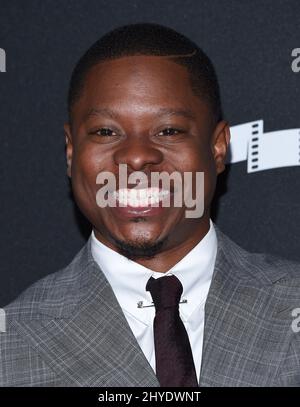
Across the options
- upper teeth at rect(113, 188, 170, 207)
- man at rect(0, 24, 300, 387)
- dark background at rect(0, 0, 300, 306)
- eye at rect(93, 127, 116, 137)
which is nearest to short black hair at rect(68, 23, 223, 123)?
man at rect(0, 24, 300, 387)

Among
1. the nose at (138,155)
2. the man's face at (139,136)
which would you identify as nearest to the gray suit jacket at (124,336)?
the man's face at (139,136)

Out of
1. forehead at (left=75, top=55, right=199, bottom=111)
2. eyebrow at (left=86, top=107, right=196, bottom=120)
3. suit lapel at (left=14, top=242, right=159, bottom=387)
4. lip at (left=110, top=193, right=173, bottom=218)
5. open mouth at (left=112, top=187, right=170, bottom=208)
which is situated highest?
forehead at (left=75, top=55, right=199, bottom=111)

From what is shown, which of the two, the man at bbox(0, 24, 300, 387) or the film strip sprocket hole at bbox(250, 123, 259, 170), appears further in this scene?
the film strip sprocket hole at bbox(250, 123, 259, 170)

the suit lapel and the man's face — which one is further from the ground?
the man's face

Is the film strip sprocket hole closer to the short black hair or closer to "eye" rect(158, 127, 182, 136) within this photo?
the short black hair

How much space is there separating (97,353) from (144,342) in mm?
93

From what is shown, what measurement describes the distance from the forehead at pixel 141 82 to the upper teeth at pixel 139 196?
162mm

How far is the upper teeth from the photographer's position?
5.08 feet

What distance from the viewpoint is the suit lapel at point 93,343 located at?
1551 millimetres

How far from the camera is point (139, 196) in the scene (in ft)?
5.11

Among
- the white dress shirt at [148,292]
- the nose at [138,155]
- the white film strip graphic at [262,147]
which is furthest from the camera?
the white film strip graphic at [262,147]

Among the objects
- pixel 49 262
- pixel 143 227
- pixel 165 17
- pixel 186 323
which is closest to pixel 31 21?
pixel 165 17

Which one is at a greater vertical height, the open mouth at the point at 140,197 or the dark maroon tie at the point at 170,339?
the open mouth at the point at 140,197

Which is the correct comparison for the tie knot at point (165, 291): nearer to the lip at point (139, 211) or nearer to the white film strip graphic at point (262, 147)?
the lip at point (139, 211)
